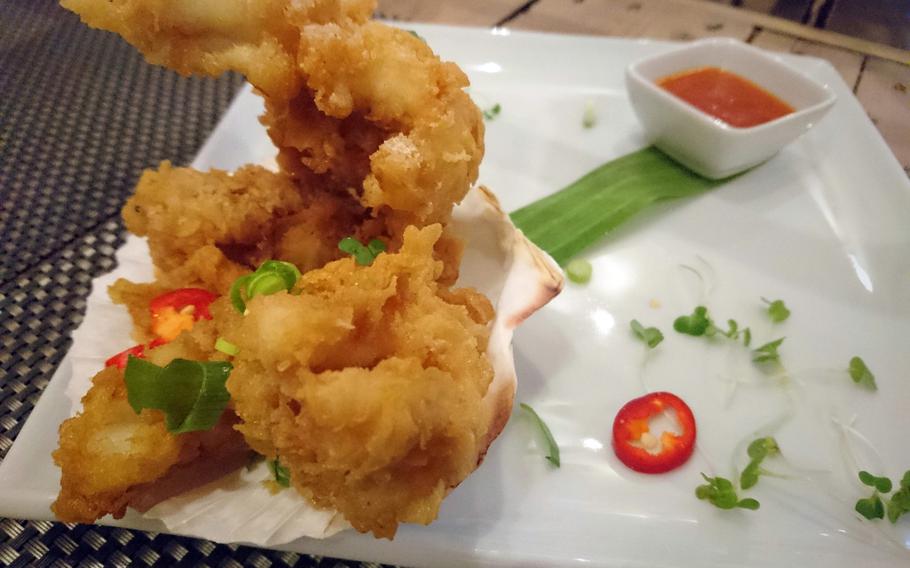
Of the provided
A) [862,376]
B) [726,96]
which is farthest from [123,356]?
[726,96]

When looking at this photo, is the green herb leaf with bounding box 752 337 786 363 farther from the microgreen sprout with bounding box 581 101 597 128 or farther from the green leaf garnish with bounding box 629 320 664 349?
the microgreen sprout with bounding box 581 101 597 128

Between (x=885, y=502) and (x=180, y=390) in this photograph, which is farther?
(x=885, y=502)

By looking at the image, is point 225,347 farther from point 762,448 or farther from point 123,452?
point 762,448

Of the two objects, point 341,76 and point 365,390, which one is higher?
point 341,76

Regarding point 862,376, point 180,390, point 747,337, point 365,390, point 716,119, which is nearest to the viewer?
point 365,390

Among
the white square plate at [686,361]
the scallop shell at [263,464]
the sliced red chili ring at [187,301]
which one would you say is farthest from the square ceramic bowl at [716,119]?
the sliced red chili ring at [187,301]

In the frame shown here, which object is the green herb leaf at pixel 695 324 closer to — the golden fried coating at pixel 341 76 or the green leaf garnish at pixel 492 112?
the golden fried coating at pixel 341 76
